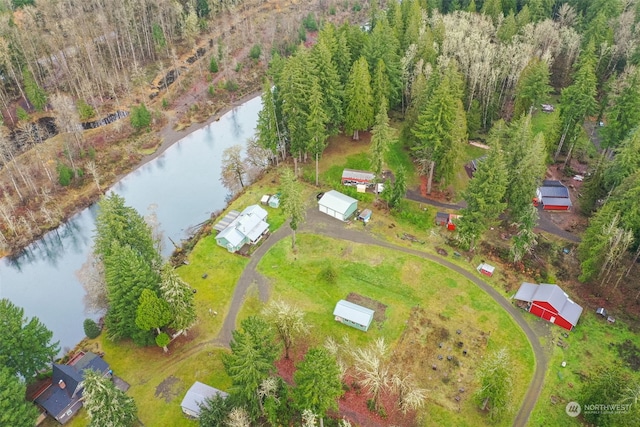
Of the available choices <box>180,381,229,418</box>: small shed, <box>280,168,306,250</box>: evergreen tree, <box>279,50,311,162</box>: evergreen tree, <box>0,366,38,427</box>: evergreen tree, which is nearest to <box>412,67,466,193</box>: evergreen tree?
<box>279,50,311,162</box>: evergreen tree

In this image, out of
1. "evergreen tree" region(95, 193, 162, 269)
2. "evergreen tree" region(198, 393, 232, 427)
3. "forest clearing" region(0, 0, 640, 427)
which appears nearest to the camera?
"evergreen tree" region(198, 393, 232, 427)

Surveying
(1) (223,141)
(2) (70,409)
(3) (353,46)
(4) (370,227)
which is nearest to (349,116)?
(3) (353,46)

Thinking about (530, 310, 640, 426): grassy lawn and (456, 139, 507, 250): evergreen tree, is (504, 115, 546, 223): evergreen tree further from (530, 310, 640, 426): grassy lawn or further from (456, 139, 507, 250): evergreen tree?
(530, 310, 640, 426): grassy lawn

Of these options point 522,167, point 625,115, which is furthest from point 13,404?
point 625,115

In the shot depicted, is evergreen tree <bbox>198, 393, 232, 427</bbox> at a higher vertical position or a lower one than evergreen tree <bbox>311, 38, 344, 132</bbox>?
lower

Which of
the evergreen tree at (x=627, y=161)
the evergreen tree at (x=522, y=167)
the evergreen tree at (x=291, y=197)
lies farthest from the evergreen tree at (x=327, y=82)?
the evergreen tree at (x=627, y=161)
